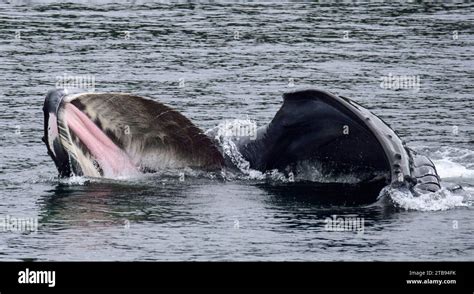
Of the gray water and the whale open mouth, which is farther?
the whale open mouth

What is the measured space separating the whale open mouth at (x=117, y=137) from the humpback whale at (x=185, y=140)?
0.01m

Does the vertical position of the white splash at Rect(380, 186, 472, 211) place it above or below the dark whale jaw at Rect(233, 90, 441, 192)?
below

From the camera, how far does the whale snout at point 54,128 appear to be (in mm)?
19609

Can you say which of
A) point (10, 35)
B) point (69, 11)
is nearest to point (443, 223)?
point (10, 35)

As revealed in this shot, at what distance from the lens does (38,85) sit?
28.1 metres

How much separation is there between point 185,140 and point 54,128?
6.23 ft

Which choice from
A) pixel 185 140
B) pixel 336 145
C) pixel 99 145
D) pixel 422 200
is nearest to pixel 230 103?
pixel 185 140

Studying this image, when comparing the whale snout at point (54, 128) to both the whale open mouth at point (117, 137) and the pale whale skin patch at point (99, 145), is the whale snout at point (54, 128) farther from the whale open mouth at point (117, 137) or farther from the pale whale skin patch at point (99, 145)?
the pale whale skin patch at point (99, 145)

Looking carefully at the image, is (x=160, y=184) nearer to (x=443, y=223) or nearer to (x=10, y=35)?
(x=443, y=223)

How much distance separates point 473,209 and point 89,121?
5.19m

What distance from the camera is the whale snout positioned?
64.3 feet

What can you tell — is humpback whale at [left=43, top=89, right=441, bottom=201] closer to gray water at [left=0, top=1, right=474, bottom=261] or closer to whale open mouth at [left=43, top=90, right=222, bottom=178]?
whale open mouth at [left=43, top=90, right=222, bottom=178]

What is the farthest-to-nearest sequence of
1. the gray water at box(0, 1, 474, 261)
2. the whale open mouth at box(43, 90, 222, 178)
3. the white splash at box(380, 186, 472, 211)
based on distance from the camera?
the whale open mouth at box(43, 90, 222, 178) < the white splash at box(380, 186, 472, 211) < the gray water at box(0, 1, 474, 261)

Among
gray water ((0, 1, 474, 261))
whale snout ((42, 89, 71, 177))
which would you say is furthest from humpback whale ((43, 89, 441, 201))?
gray water ((0, 1, 474, 261))
